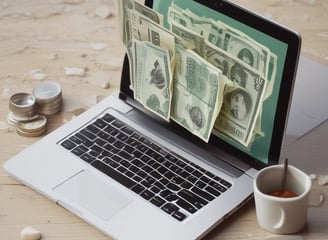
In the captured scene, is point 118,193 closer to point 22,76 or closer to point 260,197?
point 260,197

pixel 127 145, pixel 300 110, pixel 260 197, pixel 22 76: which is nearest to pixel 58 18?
pixel 22 76

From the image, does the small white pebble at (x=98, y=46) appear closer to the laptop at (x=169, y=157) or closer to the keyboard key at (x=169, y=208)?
the laptop at (x=169, y=157)

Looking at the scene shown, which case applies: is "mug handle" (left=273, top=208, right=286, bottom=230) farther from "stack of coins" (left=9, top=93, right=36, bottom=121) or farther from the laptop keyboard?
"stack of coins" (left=9, top=93, right=36, bottom=121)

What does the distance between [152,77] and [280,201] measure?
283 mm

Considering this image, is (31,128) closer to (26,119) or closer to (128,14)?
(26,119)

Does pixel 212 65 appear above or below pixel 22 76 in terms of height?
above

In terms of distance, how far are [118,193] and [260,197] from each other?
0.20 metres

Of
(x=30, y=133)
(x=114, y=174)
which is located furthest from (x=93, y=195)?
(x=30, y=133)

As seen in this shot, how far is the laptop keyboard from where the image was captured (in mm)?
1167

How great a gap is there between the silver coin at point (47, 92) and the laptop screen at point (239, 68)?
211 millimetres

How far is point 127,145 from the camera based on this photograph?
4.13 feet

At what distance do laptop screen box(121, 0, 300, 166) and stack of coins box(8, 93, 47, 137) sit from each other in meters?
0.22

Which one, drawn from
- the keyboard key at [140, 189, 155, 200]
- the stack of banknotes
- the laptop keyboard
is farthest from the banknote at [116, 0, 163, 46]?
the keyboard key at [140, 189, 155, 200]

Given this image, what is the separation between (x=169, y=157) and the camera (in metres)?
1.24
